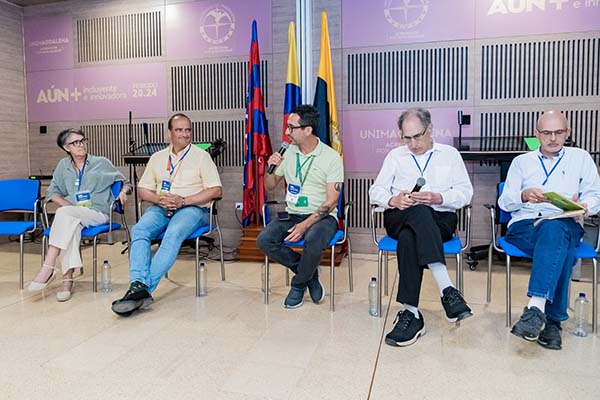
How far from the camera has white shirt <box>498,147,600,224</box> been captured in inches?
109

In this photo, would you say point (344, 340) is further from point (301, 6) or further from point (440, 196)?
point (301, 6)

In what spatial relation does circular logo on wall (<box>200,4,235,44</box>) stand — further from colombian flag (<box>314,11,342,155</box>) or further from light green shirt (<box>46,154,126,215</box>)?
light green shirt (<box>46,154,126,215</box>)

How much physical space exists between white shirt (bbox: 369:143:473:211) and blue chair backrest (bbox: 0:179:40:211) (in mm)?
2781

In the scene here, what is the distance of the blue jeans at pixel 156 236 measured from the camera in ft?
10.2

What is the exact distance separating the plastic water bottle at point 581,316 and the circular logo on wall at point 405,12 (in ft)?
9.84

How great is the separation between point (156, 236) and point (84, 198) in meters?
0.76

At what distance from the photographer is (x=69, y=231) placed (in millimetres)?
3395

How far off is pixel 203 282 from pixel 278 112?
2.19 metres

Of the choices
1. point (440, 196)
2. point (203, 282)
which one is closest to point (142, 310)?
point (203, 282)

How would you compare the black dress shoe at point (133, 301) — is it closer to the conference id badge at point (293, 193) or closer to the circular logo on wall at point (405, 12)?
the conference id badge at point (293, 193)

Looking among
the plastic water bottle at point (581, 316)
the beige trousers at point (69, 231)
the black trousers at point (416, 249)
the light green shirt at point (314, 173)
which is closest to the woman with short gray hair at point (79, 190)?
Result: the beige trousers at point (69, 231)

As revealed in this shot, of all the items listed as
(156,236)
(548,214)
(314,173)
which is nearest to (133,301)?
(156,236)

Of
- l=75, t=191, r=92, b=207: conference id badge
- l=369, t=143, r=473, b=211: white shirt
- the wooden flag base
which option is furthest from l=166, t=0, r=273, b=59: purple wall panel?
l=369, t=143, r=473, b=211: white shirt

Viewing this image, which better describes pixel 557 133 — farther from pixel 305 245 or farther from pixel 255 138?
pixel 255 138
